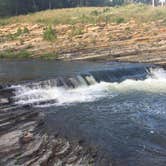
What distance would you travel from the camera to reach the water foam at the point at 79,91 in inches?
855

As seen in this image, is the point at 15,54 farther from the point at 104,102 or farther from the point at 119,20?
the point at 104,102

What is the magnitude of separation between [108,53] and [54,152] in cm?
2490

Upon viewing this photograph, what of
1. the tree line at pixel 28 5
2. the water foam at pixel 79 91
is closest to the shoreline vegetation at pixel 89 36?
the tree line at pixel 28 5

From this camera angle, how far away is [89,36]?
42844mm

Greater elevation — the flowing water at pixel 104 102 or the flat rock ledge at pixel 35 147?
the flat rock ledge at pixel 35 147

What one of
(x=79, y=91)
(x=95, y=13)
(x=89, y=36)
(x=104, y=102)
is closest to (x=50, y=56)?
(x=89, y=36)

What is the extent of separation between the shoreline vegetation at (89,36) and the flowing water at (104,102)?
A: 14.0 feet

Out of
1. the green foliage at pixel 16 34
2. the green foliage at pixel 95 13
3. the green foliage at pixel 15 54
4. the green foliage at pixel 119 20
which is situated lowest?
the green foliage at pixel 15 54

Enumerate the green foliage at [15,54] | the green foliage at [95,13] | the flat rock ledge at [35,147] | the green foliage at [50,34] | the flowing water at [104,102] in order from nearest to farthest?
1. the flat rock ledge at [35,147]
2. the flowing water at [104,102]
3. the green foliage at [15,54]
4. the green foliage at [50,34]
5. the green foliage at [95,13]

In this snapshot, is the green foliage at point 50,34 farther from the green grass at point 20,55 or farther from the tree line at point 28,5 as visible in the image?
the tree line at point 28,5

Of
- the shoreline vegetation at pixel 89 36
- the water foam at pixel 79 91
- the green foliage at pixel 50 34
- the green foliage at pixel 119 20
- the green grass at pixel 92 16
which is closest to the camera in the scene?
the water foam at pixel 79 91

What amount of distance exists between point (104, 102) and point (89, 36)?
2252cm

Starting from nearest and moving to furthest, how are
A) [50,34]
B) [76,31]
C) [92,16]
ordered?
[76,31] → [50,34] → [92,16]

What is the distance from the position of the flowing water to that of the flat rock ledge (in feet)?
2.05
